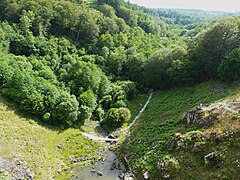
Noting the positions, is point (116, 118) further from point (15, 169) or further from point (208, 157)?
point (208, 157)

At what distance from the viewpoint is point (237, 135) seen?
39.5 metres

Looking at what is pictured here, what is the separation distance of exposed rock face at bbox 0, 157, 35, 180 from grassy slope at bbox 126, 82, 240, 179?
19512 mm

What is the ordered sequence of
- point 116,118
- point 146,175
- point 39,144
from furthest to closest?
point 116,118
point 39,144
point 146,175

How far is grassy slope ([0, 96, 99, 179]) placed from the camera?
4606 cm

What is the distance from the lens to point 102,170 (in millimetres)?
47906

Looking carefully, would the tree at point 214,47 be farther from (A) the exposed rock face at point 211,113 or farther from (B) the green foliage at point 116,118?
(B) the green foliage at point 116,118

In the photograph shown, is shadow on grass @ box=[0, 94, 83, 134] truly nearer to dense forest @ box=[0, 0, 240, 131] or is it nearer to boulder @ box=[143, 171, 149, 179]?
dense forest @ box=[0, 0, 240, 131]

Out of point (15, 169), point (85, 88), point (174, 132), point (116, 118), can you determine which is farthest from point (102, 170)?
point (85, 88)

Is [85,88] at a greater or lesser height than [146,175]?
greater

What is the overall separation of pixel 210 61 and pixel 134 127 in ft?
93.6


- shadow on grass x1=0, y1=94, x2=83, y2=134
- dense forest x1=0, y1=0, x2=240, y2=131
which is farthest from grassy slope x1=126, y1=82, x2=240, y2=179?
shadow on grass x1=0, y1=94, x2=83, y2=134

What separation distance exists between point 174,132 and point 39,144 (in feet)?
92.0

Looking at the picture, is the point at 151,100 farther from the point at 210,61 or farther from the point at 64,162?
the point at 64,162

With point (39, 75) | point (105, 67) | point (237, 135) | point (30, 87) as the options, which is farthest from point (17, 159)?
point (105, 67)
